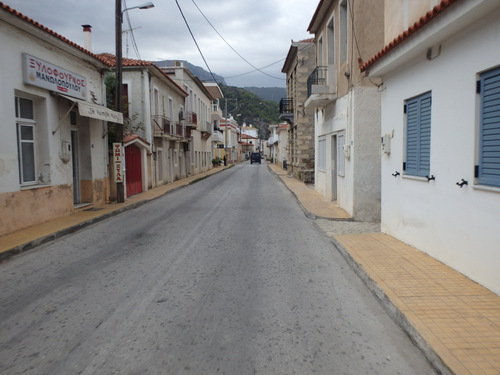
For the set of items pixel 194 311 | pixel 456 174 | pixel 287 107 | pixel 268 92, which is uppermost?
pixel 268 92

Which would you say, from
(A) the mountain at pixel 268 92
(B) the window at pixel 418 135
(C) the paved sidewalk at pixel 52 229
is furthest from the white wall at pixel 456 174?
(A) the mountain at pixel 268 92

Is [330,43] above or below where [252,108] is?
below

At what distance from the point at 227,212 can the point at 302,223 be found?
2.78 metres

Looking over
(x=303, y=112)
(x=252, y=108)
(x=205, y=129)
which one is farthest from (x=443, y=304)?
(x=252, y=108)

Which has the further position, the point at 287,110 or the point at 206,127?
the point at 206,127

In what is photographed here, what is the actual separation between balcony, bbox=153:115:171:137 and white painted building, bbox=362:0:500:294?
49.9ft

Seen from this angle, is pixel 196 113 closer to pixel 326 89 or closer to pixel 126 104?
pixel 126 104

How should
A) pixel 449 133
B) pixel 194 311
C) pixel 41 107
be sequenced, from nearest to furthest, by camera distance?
1. pixel 194 311
2. pixel 449 133
3. pixel 41 107

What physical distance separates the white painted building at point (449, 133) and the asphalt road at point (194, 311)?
145cm

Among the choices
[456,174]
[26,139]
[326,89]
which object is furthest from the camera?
[326,89]

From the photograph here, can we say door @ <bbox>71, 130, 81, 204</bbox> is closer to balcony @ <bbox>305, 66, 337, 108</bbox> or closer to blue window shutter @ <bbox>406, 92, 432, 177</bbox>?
balcony @ <bbox>305, 66, 337, 108</bbox>

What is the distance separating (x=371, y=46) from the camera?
10.8 meters

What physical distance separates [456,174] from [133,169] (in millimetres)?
14727

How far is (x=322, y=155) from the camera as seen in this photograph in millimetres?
16672
